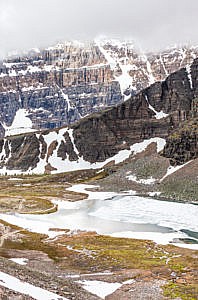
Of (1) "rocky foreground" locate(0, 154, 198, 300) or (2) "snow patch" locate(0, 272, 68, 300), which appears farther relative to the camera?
(1) "rocky foreground" locate(0, 154, 198, 300)

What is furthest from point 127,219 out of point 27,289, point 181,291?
point 27,289

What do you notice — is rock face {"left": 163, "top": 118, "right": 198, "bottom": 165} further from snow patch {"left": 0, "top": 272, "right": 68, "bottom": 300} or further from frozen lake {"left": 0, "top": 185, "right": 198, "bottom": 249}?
snow patch {"left": 0, "top": 272, "right": 68, "bottom": 300}

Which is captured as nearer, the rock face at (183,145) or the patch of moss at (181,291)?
the patch of moss at (181,291)

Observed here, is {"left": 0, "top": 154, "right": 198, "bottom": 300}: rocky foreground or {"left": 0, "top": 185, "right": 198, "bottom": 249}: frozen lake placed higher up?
{"left": 0, "top": 154, "right": 198, "bottom": 300}: rocky foreground

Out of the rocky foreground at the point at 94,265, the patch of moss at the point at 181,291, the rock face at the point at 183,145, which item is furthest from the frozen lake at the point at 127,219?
the rock face at the point at 183,145

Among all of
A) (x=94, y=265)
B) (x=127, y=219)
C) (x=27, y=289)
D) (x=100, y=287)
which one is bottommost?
(x=127, y=219)

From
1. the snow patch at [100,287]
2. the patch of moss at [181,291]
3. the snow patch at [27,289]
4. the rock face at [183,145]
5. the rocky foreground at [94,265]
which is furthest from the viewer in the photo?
the rock face at [183,145]

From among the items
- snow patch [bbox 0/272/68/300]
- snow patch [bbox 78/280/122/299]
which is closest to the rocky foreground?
snow patch [bbox 78/280/122/299]

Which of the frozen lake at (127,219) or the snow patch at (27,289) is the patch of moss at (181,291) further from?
the frozen lake at (127,219)

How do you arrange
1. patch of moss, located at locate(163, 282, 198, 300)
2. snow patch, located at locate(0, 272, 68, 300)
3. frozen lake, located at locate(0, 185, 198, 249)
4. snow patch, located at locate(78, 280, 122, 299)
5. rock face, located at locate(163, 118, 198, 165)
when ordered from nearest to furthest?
snow patch, located at locate(0, 272, 68, 300), patch of moss, located at locate(163, 282, 198, 300), snow patch, located at locate(78, 280, 122, 299), frozen lake, located at locate(0, 185, 198, 249), rock face, located at locate(163, 118, 198, 165)

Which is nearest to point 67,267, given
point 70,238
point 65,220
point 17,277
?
point 17,277

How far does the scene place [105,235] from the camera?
3435 inches

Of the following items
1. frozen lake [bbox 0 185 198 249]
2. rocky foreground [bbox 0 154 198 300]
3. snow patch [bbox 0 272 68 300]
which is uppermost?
snow patch [bbox 0 272 68 300]

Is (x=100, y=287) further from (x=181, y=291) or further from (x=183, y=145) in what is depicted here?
(x=183, y=145)
